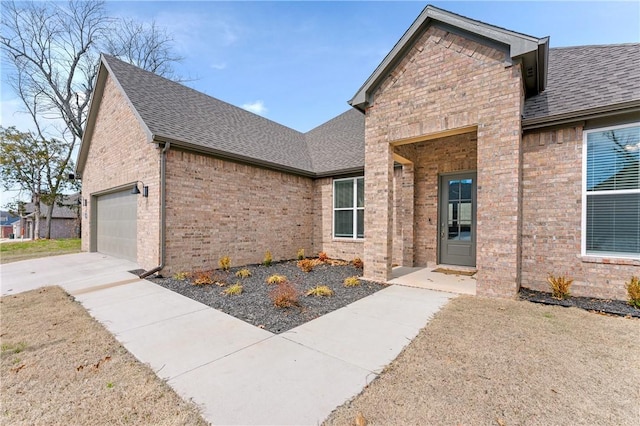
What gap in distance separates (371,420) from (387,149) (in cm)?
590

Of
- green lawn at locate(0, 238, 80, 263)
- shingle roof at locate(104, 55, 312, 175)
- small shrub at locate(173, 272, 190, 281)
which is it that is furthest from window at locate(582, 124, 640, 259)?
green lawn at locate(0, 238, 80, 263)

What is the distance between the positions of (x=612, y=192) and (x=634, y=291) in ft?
6.21

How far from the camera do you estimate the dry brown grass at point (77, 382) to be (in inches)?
87.4

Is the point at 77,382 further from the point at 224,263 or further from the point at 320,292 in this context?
the point at 224,263

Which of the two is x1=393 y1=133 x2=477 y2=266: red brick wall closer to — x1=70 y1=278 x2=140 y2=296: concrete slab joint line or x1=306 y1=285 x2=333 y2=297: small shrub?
x1=306 y1=285 x2=333 y2=297: small shrub

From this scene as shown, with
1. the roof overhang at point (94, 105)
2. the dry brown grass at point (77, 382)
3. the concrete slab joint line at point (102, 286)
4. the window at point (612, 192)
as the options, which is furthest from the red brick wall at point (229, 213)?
the window at point (612, 192)

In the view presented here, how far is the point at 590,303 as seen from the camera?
16.4 ft

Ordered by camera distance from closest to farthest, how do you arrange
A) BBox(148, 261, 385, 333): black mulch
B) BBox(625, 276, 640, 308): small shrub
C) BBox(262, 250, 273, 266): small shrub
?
BBox(148, 261, 385, 333): black mulch
BBox(625, 276, 640, 308): small shrub
BBox(262, 250, 273, 266): small shrub

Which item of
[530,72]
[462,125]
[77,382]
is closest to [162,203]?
[77,382]

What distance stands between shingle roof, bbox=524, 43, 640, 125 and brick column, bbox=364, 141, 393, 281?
3.17 metres

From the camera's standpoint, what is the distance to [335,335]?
12.3 feet

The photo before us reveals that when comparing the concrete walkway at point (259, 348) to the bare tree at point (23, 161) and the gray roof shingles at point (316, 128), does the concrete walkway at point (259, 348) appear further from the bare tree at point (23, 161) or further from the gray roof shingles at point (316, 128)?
the bare tree at point (23, 161)

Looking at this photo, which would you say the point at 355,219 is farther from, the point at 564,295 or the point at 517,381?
the point at 517,381

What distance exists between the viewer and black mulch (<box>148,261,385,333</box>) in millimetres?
4434
